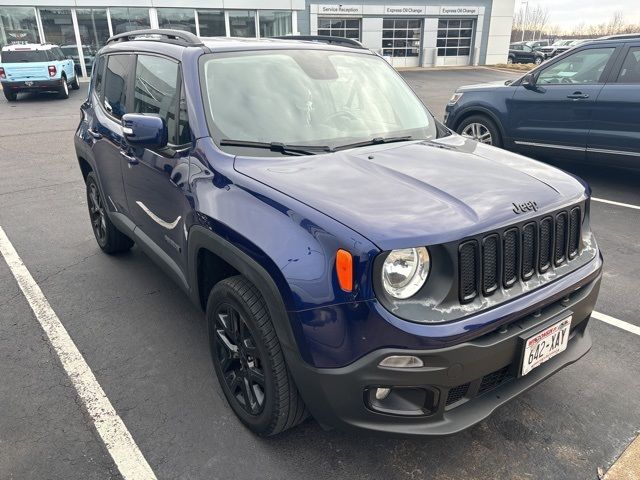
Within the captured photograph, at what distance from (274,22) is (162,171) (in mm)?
27808

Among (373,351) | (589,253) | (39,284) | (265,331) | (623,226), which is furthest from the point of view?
(623,226)

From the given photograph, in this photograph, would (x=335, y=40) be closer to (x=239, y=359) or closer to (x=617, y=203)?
(x=239, y=359)

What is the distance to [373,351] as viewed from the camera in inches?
75.5

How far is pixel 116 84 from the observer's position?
400cm

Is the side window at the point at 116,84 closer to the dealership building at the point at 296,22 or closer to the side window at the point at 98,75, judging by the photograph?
the side window at the point at 98,75

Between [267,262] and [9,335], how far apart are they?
2404 millimetres

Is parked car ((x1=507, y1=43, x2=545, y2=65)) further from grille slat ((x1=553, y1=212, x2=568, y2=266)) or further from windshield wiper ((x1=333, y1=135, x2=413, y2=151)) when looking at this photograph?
grille slat ((x1=553, y1=212, x2=568, y2=266))

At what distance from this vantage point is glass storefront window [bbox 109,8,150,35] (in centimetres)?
2458

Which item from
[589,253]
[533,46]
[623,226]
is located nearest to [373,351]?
[589,253]

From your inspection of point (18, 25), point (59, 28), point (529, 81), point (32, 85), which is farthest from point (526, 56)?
point (529, 81)

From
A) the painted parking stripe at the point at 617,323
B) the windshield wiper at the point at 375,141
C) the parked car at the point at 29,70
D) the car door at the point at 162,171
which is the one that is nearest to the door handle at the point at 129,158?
the car door at the point at 162,171

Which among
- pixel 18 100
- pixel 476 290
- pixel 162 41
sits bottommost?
pixel 18 100

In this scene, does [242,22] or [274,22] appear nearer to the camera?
[242,22]

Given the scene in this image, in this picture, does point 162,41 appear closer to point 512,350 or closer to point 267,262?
point 267,262
